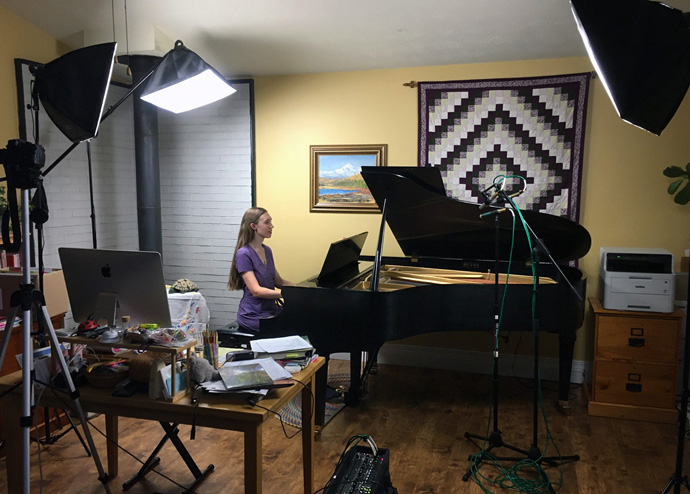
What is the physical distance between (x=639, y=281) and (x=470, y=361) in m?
1.42

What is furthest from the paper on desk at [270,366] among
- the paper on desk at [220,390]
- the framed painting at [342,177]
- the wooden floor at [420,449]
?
the framed painting at [342,177]

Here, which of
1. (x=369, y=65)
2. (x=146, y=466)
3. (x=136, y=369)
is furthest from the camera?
(x=369, y=65)

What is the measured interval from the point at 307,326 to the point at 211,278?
7.20ft

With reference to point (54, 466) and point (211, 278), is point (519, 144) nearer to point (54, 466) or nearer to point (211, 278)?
point (211, 278)

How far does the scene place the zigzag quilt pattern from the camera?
392 centimetres

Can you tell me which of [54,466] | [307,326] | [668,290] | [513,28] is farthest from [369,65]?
[54,466]

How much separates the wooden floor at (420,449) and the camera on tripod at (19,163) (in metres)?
1.52

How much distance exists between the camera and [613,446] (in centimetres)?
307

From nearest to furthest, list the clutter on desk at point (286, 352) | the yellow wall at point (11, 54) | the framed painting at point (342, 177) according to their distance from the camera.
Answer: the clutter on desk at point (286, 352), the yellow wall at point (11, 54), the framed painting at point (342, 177)

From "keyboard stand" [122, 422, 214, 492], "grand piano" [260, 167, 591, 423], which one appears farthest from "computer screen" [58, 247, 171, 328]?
"grand piano" [260, 167, 591, 423]

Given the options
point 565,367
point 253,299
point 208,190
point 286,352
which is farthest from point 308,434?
point 208,190

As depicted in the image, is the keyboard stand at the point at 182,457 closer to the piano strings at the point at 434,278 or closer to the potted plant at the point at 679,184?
the piano strings at the point at 434,278

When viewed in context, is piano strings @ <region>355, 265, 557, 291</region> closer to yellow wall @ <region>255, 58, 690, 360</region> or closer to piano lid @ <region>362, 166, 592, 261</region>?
piano lid @ <region>362, 166, 592, 261</region>

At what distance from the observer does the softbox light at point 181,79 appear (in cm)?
302
